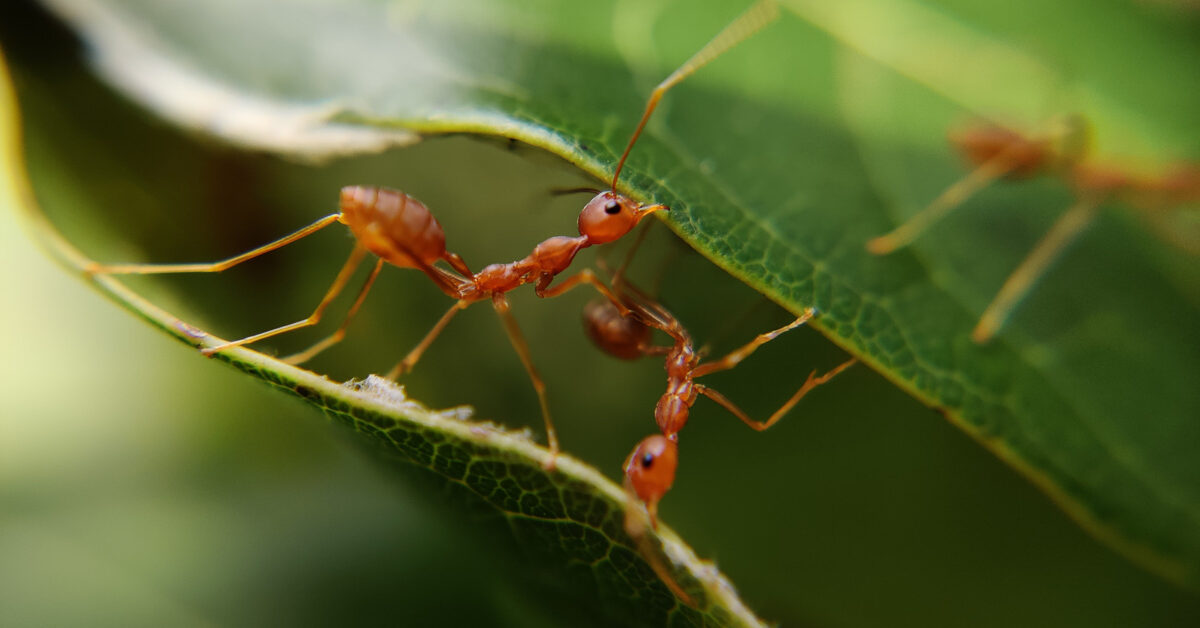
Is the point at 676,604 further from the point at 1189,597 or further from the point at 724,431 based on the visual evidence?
the point at 1189,597

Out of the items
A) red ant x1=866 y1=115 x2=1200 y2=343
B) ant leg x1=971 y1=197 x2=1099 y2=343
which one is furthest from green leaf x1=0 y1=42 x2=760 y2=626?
red ant x1=866 y1=115 x2=1200 y2=343

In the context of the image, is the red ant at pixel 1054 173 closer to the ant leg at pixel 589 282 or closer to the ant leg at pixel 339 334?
the ant leg at pixel 589 282

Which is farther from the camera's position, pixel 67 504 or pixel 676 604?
pixel 67 504

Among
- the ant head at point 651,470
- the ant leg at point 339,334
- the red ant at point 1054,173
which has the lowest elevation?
the ant head at point 651,470

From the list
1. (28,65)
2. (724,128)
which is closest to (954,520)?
(724,128)

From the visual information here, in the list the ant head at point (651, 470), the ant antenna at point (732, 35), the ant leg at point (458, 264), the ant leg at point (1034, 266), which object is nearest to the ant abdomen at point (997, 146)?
the ant leg at point (1034, 266)

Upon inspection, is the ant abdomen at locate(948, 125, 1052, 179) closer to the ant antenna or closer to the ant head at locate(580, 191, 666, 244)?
the ant antenna

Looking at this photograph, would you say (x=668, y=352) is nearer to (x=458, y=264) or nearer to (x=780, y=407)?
(x=780, y=407)
